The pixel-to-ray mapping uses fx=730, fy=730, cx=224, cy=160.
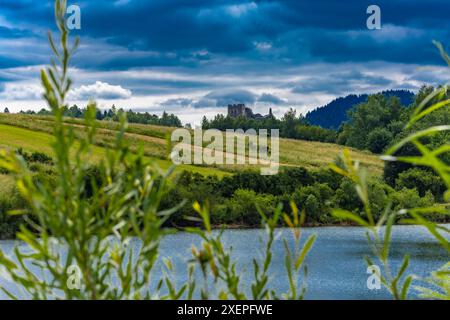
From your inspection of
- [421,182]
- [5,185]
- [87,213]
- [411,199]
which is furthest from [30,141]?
[87,213]

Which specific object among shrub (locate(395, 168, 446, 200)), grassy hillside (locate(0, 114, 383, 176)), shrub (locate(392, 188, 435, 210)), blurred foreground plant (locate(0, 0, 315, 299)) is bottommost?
shrub (locate(392, 188, 435, 210))

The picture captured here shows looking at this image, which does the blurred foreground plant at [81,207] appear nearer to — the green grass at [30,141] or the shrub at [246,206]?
the shrub at [246,206]

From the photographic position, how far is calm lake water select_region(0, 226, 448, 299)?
2664 cm

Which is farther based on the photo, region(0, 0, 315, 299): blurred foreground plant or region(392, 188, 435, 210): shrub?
region(392, 188, 435, 210): shrub

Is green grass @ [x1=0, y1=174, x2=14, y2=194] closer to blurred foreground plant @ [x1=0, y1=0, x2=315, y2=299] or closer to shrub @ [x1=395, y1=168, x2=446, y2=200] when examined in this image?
shrub @ [x1=395, y1=168, x2=446, y2=200]

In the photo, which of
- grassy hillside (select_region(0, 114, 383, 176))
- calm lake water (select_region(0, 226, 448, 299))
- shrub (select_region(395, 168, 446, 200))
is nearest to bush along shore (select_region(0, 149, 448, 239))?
shrub (select_region(395, 168, 446, 200))

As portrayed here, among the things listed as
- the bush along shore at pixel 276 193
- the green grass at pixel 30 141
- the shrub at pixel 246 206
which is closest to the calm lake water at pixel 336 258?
the bush along shore at pixel 276 193

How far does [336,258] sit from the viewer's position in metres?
34.8

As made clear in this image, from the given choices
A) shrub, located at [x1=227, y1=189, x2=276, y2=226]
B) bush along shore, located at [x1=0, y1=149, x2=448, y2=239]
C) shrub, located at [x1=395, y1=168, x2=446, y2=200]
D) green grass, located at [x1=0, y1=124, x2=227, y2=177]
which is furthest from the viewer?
shrub, located at [x1=395, y1=168, x2=446, y2=200]

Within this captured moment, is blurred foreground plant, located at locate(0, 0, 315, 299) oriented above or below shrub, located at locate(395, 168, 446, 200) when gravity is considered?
above

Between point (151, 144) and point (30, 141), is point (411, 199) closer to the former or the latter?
point (151, 144)
